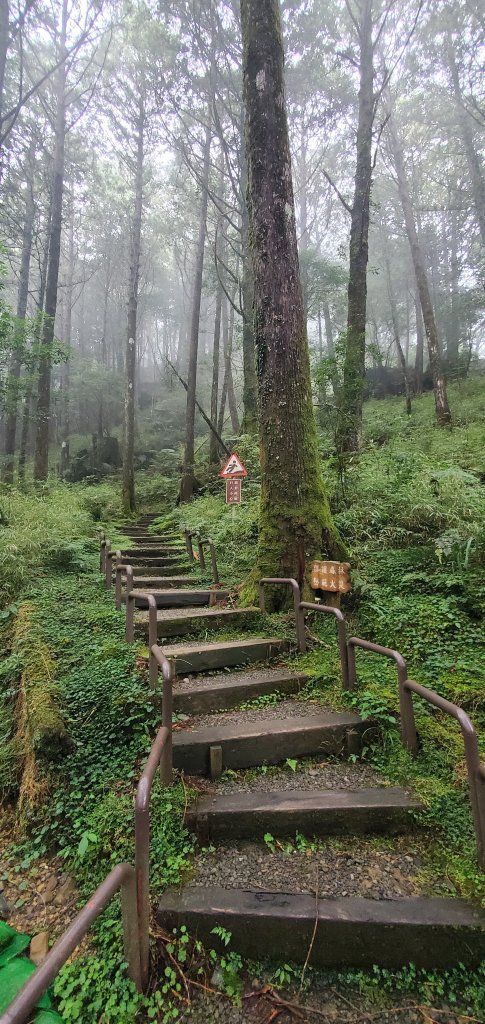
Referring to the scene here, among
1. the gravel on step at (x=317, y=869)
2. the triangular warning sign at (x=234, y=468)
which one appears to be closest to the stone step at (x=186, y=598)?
the triangular warning sign at (x=234, y=468)

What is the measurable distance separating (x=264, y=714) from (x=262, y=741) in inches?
16.9

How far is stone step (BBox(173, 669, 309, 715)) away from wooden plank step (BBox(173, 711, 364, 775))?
0.93 ft

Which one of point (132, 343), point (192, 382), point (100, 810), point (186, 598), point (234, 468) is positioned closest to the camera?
point (100, 810)

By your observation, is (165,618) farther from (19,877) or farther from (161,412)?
(161,412)

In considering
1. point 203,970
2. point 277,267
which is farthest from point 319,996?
point 277,267

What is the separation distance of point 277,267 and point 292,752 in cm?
525

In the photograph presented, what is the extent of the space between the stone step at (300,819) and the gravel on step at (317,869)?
70mm

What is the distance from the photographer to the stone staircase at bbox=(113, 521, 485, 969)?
6.67 feet

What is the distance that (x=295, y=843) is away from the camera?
256cm

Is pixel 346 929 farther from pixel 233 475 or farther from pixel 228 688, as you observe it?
pixel 233 475

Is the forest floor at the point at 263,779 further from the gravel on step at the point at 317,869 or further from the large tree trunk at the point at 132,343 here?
the large tree trunk at the point at 132,343

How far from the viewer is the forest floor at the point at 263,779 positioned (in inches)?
74.7

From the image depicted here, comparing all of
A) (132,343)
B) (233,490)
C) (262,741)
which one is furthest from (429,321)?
(262,741)

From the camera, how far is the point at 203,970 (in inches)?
77.9
